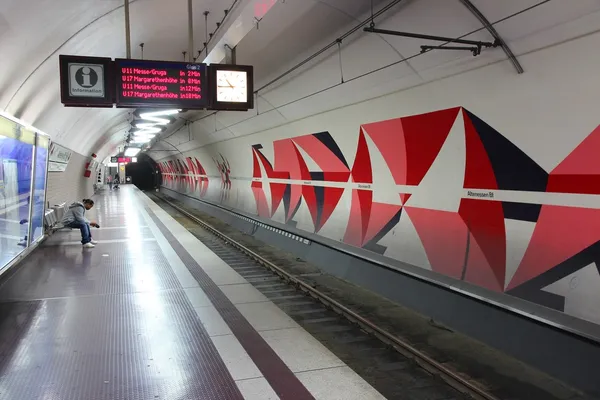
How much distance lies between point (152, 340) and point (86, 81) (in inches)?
134

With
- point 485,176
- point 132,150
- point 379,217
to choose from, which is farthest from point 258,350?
point 132,150

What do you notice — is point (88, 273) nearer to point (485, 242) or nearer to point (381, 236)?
point (381, 236)

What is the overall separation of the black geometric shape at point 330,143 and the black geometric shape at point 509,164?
3.47 m

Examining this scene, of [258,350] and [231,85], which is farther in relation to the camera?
[231,85]

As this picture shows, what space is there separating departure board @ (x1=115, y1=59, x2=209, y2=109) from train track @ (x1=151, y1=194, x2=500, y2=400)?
10.9 feet

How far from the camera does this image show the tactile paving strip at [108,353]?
11.8 ft

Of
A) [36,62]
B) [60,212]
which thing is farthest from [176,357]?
[60,212]

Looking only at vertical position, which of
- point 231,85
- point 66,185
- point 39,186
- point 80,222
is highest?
point 231,85

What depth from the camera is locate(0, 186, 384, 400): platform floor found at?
369 cm

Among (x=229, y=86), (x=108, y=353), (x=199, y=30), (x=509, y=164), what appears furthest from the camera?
(x=199, y=30)

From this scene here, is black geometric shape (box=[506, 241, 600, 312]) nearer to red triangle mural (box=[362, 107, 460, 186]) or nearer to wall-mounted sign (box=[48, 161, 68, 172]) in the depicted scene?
red triangle mural (box=[362, 107, 460, 186])

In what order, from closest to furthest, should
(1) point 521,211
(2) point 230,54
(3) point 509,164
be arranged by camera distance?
(1) point 521,211, (3) point 509,164, (2) point 230,54

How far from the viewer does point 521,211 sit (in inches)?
194

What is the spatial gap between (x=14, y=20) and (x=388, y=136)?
5.34 meters
